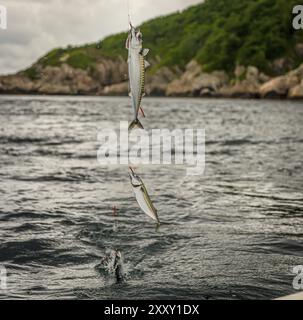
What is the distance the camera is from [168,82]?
170750mm

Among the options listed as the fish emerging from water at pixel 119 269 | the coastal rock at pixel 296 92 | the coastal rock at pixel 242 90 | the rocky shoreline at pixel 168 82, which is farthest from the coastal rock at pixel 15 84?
the fish emerging from water at pixel 119 269

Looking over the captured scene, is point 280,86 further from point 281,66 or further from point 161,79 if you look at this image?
point 161,79

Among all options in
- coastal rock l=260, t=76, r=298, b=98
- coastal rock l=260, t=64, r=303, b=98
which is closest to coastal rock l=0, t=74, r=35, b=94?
coastal rock l=260, t=76, r=298, b=98

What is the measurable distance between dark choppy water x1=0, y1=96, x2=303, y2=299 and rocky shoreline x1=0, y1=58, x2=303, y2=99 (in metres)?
75.3

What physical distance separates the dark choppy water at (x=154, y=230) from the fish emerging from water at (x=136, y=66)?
4120mm

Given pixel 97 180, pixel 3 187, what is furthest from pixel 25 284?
pixel 97 180

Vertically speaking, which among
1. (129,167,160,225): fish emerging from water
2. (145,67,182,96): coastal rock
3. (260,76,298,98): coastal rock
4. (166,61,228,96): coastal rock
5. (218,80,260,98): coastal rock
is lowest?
(129,167,160,225): fish emerging from water

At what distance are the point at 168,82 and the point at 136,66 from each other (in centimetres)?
16707

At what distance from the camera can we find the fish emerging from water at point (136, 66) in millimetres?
5426

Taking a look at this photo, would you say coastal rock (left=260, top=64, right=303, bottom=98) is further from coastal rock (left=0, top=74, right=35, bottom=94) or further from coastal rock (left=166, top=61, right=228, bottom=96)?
coastal rock (left=0, top=74, right=35, bottom=94)

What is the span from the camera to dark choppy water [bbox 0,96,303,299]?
934 cm

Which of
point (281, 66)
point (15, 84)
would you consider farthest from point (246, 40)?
point (15, 84)

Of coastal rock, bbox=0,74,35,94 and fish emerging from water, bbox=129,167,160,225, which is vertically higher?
coastal rock, bbox=0,74,35,94
